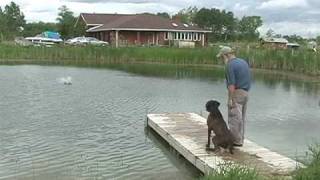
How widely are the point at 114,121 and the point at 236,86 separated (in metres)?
6.62

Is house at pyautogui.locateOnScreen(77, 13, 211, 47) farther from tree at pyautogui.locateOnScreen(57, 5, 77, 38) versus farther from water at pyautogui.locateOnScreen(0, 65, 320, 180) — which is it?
water at pyautogui.locateOnScreen(0, 65, 320, 180)

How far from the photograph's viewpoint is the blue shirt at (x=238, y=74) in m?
10.8

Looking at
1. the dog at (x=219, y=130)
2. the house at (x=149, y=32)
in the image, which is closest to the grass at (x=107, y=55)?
the house at (x=149, y=32)

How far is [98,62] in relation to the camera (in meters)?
47.4

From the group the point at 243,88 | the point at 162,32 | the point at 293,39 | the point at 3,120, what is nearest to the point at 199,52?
the point at 162,32

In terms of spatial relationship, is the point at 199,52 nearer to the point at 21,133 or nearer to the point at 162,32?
the point at 162,32

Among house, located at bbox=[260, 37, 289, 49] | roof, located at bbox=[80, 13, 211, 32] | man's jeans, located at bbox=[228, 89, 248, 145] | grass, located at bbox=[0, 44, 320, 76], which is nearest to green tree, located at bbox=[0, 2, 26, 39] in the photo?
roof, located at bbox=[80, 13, 211, 32]

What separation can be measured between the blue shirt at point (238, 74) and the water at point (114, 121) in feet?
6.04

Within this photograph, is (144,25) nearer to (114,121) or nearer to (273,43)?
(273,43)

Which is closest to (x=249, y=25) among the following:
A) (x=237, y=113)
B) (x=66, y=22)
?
(x=66, y=22)

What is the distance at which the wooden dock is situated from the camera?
392 inches

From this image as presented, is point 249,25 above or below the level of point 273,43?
above

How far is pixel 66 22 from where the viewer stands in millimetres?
83000

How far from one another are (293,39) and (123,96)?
72394 mm
